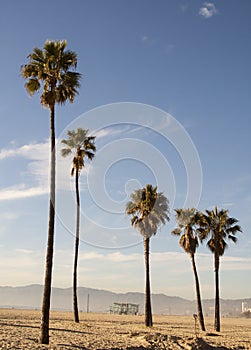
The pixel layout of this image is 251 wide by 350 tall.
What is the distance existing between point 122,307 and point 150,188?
50.9 metres

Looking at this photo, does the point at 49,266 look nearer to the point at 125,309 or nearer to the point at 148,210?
the point at 148,210

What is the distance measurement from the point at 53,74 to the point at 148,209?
67.1 feet

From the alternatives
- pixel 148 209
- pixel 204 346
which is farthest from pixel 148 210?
pixel 204 346

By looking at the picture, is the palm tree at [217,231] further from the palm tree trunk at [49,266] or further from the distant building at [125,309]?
the distant building at [125,309]

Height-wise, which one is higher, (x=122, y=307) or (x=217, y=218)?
(x=217, y=218)

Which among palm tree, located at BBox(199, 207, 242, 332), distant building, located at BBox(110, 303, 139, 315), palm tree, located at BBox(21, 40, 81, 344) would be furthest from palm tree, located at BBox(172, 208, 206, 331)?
distant building, located at BBox(110, 303, 139, 315)

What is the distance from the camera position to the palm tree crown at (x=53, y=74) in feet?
80.7

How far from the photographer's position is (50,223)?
22766mm

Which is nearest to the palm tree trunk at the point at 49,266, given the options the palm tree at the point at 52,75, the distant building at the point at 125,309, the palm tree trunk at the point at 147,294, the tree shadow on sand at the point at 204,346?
the palm tree at the point at 52,75

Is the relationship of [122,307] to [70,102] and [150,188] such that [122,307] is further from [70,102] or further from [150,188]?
[70,102]

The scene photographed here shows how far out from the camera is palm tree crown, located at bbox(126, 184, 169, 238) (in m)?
41.9

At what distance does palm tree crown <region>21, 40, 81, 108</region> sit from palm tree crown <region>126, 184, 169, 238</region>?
18.9m

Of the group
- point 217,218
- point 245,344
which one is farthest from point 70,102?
point 217,218

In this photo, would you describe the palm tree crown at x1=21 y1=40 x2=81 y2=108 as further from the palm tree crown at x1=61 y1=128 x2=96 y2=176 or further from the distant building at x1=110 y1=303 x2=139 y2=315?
the distant building at x1=110 y1=303 x2=139 y2=315
